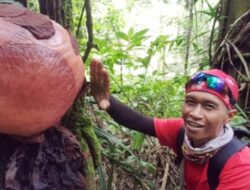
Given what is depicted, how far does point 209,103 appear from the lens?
5.28ft

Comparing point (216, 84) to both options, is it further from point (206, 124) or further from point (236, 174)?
point (236, 174)

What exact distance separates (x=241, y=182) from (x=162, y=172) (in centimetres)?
61

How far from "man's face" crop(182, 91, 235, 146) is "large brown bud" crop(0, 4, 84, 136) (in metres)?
0.71

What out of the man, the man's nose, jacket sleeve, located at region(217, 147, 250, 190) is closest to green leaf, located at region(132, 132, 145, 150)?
the man

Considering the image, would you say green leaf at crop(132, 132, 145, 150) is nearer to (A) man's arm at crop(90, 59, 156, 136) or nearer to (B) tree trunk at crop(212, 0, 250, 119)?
(A) man's arm at crop(90, 59, 156, 136)

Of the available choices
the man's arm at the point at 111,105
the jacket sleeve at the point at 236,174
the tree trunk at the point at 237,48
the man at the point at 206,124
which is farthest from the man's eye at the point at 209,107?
the tree trunk at the point at 237,48

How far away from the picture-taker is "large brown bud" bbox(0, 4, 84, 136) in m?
0.87

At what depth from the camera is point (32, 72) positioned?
2.87ft

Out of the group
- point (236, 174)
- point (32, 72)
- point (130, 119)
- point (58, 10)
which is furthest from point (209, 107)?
point (32, 72)

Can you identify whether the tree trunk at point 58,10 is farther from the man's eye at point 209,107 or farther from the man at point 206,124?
the man's eye at point 209,107

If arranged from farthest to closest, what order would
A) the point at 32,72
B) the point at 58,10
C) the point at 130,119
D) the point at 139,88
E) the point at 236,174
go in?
the point at 139,88 → the point at 130,119 → the point at 236,174 → the point at 58,10 → the point at 32,72

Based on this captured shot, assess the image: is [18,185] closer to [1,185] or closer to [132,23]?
[1,185]

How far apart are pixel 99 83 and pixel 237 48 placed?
1291 mm

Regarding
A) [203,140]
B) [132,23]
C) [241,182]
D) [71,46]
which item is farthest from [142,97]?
[132,23]
